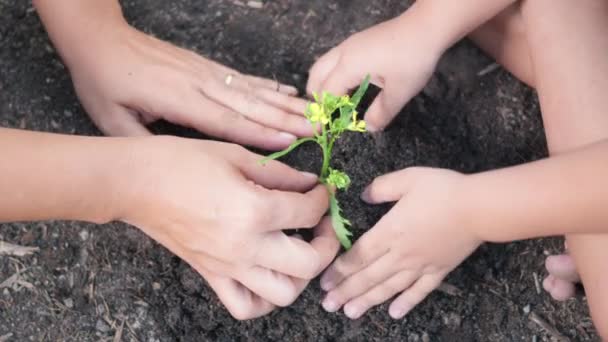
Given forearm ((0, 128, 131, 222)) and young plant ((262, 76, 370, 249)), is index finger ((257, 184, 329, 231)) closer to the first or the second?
young plant ((262, 76, 370, 249))

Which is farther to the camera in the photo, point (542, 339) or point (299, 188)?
point (542, 339)

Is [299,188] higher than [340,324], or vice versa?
[299,188]

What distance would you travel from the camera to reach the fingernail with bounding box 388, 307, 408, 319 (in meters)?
1.59

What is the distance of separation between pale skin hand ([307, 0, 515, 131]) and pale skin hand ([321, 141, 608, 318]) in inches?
7.3

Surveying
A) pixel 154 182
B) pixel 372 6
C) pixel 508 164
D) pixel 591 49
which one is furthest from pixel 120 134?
pixel 591 49

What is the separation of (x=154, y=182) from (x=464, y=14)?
760mm

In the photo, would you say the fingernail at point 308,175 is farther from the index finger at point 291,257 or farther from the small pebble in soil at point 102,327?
the small pebble in soil at point 102,327

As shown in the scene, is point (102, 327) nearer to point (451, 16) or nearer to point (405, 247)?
point (405, 247)

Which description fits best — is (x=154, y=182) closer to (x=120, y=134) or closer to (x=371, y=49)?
(x=120, y=134)

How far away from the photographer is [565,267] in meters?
1.62

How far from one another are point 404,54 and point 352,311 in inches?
21.8

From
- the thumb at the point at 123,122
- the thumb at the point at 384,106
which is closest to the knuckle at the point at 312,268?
the thumb at the point at 384,106

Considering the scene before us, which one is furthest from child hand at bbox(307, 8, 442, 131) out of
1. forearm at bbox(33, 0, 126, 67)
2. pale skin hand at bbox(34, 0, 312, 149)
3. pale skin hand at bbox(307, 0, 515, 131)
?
forearm at bbox(33, 0, 126, 67)

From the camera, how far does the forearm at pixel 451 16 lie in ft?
5.33
